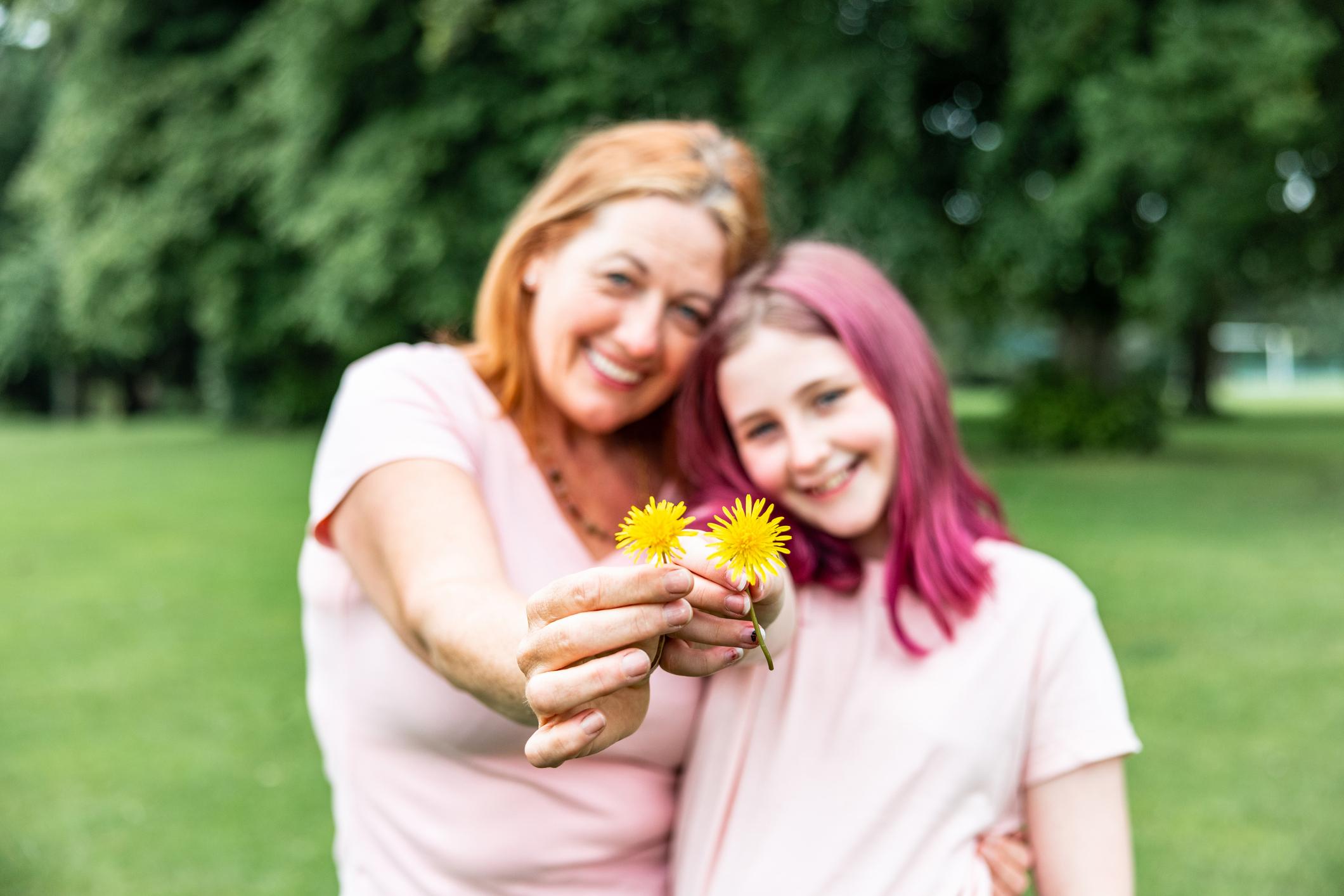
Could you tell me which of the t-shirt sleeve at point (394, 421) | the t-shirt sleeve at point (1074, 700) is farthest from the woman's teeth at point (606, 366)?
the t-shirt sleeve at point (1074, 700)

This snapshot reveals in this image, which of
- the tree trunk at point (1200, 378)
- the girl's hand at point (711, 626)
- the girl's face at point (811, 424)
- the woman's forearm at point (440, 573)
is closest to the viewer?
the girl's hand at point (711, 626)

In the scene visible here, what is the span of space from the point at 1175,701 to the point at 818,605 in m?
5.21

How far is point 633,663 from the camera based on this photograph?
126cm

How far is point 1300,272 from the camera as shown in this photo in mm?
17500

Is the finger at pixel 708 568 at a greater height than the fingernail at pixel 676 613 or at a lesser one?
greater

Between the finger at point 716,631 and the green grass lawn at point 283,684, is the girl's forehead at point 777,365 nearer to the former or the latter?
the finger at point 716,631

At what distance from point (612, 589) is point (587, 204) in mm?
1292

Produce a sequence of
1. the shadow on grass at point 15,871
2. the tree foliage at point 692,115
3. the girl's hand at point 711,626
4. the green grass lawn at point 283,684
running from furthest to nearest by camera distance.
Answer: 1. the tree foliage at point 692,115
2. the green grass lawn at point 283,684
3. the shadow on grass at point 15,871
4. the girl's hand at point 711,626

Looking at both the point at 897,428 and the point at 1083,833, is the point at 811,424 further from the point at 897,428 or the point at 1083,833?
the point at 1083,833

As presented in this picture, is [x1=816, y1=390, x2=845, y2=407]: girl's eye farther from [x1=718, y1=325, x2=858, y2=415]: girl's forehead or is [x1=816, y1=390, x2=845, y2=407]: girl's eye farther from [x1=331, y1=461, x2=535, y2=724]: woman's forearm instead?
[x1=331, y1=461, x2=535, y2=724]: woman's forearm

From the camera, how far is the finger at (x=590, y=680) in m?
1.25

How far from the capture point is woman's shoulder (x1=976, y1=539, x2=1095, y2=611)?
2.26 m

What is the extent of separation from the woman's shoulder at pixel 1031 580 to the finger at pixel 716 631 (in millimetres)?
1075

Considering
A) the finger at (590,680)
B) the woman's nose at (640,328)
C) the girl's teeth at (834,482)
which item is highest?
the woman's nose at (640,328)
